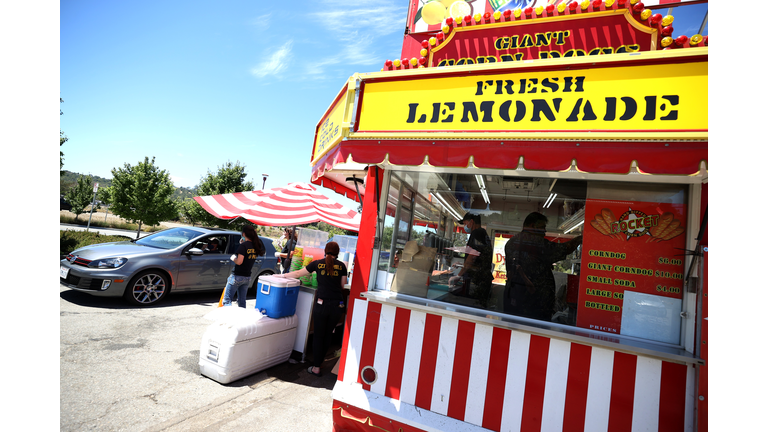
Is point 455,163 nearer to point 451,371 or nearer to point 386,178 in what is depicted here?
point 386,178

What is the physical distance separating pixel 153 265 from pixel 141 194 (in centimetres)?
1550

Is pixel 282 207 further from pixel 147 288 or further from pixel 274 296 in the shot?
pixel 274 296

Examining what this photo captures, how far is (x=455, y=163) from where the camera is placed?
2404mm

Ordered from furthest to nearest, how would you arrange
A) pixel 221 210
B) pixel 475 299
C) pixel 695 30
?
1. pixel 221 210
2. pixel 475 299
3. pixel 695 30

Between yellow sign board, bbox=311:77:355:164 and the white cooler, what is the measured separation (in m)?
2.16

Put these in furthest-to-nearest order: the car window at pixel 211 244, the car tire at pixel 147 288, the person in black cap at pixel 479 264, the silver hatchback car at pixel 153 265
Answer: the car window at pixel 211 244, the car tire at pixel 147 288, the silver hatchback car at pixel 153 265, the person in black cap at pixel 479 264

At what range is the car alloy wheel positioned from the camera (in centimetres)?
631

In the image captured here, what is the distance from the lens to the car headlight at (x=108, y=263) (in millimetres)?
6078

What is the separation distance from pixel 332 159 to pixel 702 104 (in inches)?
101

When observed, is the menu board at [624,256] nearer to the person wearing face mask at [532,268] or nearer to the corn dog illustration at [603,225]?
the corn dog illustration at [603,225]

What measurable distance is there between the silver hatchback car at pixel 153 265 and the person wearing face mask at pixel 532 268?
6.58 meters

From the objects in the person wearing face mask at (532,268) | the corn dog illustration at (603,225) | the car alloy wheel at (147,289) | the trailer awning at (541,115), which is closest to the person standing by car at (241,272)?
the car alloy wheel at (147,289)
